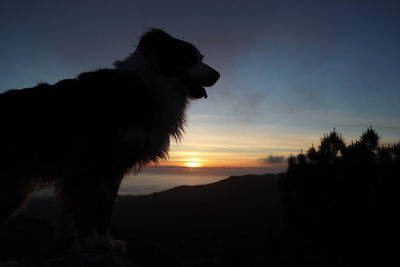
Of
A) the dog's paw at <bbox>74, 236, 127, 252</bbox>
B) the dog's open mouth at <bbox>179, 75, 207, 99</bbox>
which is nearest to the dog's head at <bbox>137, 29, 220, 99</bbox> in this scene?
the dog's open mouth at <bbox>179, 75, 207, 99</bbox>

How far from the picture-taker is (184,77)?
3.66 metres

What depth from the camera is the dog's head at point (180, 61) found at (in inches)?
138

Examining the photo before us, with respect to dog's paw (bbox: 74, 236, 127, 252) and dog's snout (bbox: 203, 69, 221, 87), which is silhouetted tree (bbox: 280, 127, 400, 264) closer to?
dog's snout (bbox: 203, 69, 221, 87)

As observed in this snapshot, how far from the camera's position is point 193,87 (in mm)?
3736

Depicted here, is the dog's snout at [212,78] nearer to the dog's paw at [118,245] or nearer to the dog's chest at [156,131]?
the dog's chest at [156,131]

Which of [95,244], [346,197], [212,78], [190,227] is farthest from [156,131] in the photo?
[190,227]

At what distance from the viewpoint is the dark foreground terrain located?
16.8ft

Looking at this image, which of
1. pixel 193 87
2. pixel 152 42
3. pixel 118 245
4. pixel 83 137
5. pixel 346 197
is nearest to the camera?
pixel 83 137

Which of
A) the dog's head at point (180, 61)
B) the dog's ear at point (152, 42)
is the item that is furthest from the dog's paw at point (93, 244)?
the dog's ear at point (152, 42)

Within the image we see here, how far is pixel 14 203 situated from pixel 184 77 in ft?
8.06

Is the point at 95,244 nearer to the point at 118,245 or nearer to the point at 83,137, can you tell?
the point at 118,245

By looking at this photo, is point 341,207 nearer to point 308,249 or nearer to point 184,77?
point 308,249

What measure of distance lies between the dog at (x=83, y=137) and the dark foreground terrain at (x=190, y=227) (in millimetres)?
443

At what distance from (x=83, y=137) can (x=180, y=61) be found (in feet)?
5.05
